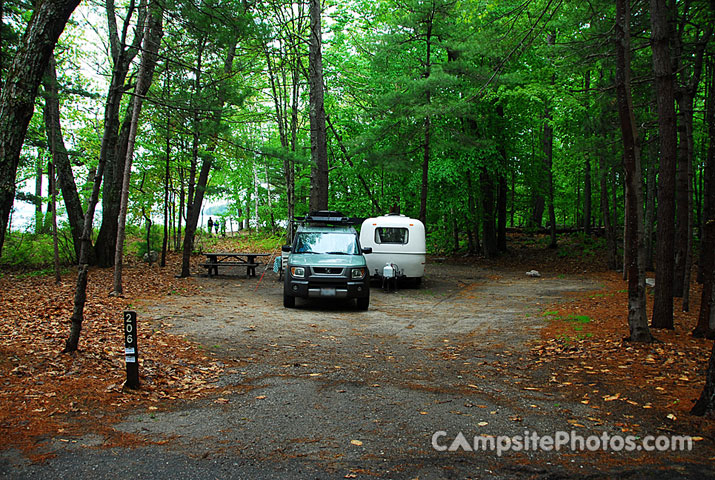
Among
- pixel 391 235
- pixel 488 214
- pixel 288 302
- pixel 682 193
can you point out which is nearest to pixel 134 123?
pixel 288 302

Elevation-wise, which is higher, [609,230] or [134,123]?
[134,123]

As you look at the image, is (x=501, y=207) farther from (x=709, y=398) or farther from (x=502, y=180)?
(x=709, y=398)

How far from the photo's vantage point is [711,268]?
737cm

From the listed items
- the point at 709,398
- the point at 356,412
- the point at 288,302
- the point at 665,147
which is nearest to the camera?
the point at 709,398

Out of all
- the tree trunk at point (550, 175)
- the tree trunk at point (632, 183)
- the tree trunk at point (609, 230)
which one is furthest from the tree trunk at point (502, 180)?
the tree trunk at point (632, 183)

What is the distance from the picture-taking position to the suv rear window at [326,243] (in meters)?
12.8

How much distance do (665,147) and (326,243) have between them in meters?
7.77

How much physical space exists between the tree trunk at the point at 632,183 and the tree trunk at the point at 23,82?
24.5 ft

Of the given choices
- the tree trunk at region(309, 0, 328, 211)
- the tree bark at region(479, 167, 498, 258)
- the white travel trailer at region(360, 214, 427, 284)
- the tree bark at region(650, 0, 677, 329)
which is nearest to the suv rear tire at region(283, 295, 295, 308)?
the white travel trailer at region(360, 214, 427, 284)

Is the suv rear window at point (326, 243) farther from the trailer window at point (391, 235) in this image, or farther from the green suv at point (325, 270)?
the trailer window at point (391, 235)

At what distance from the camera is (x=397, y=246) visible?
16531 mm

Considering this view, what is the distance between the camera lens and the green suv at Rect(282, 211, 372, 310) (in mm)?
11758

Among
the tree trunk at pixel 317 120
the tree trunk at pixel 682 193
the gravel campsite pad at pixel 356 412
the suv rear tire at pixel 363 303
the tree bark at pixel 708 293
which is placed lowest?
the gravel campsite pad at pixel 356 412

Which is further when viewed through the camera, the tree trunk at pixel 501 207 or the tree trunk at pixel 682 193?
the tree trunk at pixel 501 207
